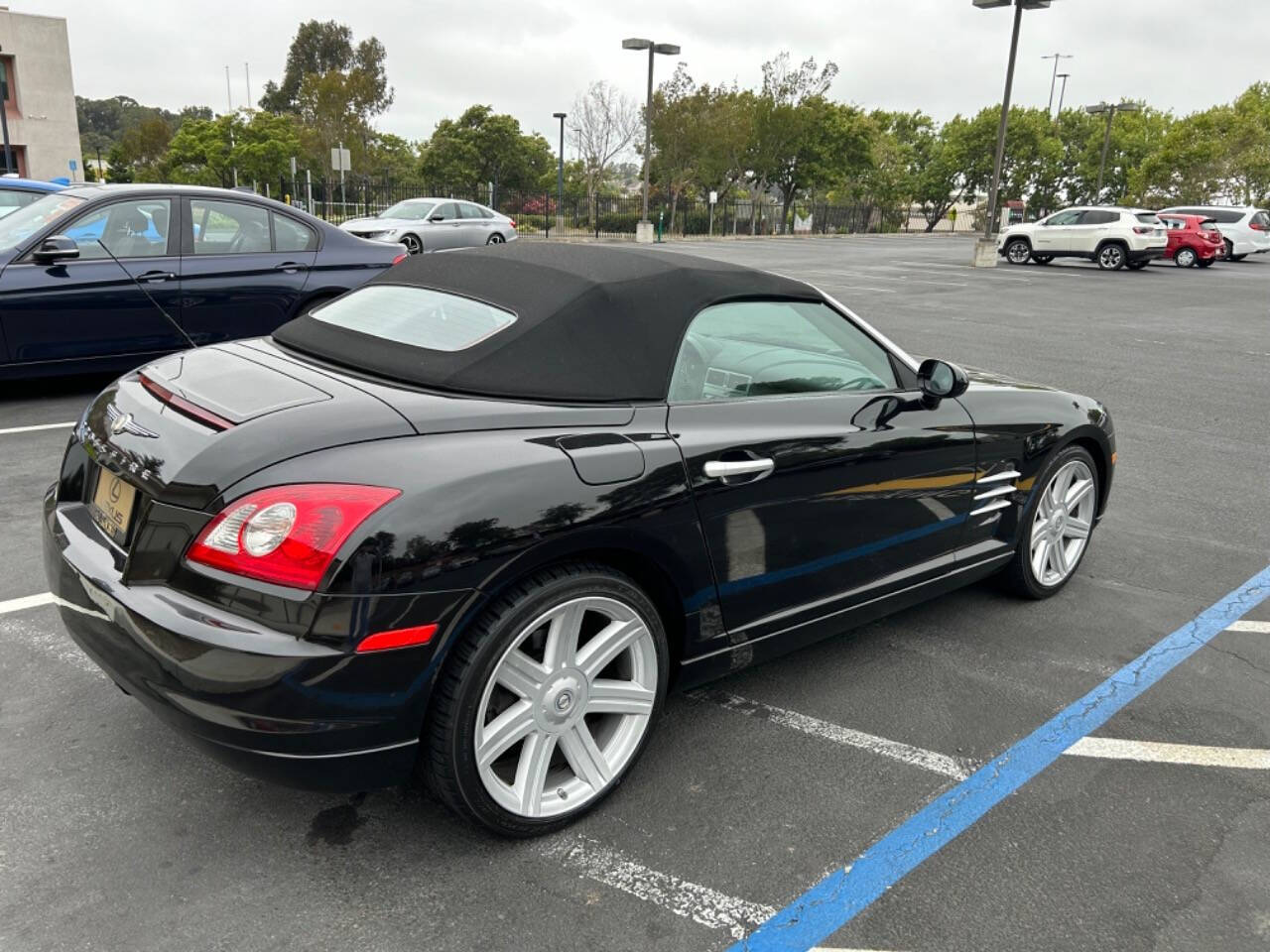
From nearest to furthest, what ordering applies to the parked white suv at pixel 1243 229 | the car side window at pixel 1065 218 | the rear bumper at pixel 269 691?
the rear bumper at pixel 269 691 < the car side window at pixel 1065 218 < the parked white suv at pixel 1243 229

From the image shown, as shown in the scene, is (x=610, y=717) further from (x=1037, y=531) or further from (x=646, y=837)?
(x=1037, y=531)

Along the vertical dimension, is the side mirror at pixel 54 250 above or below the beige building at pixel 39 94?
below

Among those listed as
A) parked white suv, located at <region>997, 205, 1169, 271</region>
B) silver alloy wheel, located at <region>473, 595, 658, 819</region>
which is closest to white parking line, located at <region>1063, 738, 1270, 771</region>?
silver alloy wheel, located at <region>473, 595, 658, 819</region>

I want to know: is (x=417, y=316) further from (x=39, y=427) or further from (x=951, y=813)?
(x=39, y=427)

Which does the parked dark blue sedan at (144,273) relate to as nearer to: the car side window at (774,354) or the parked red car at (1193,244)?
the car side window at (774,354)

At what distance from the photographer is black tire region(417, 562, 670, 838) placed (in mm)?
2312

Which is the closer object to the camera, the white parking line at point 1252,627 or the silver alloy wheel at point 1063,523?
the white parking line at point 1252,627

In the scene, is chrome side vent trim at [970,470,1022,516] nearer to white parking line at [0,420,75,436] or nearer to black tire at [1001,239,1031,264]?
white parking line at [0,420,75,436]

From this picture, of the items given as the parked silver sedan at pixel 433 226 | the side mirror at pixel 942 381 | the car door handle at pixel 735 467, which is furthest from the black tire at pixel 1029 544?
the parked silver sedan at pixel 433 226

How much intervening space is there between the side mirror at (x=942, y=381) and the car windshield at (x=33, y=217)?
233 inches

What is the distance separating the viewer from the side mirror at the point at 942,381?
137 inches

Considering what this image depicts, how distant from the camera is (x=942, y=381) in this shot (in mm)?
3488

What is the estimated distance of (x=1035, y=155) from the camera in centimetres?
6738

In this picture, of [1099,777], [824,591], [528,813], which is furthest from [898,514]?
[528,813]
